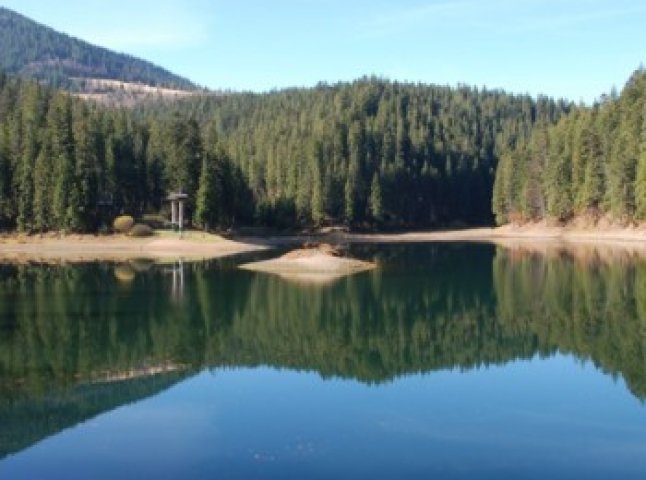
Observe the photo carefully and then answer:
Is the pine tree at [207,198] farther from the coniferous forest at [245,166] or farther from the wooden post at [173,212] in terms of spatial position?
the wooden post at [173,212]

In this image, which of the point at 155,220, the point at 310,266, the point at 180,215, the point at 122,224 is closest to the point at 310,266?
the point at 310,266

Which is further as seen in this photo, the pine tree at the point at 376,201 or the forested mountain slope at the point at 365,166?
the pine tree at the point at 376,201

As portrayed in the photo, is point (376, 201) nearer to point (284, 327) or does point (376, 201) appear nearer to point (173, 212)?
point (173, 212)

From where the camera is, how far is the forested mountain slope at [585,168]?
109500 mm

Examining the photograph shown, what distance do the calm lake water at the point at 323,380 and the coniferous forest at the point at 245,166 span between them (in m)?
41.1

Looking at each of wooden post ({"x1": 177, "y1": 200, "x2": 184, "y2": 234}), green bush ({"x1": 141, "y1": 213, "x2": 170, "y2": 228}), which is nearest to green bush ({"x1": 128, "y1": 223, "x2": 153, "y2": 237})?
wooden post ({"x1": 177, "y1": 200, "x2": 184, "y2": 234})

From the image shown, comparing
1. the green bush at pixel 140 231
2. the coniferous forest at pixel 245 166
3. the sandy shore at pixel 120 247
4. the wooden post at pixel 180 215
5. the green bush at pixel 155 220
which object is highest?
the coniferous forest at pixel 245 166

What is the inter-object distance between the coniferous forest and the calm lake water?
4109cm

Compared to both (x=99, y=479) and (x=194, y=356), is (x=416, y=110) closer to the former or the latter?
(x=194, y=356)

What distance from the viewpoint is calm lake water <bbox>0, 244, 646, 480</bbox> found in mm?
21438

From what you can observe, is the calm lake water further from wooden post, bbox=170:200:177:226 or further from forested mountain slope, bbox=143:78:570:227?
forested mountain slope, bbox=143:78:570:227

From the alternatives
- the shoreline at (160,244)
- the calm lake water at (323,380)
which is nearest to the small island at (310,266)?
the calm lake water at (323,380)

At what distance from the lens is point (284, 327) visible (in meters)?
44.5

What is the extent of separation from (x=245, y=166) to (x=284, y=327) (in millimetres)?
112683
